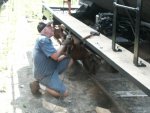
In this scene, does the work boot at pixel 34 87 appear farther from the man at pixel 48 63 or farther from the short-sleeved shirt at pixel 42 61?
the short-sleeved shirt at pixel 42 61

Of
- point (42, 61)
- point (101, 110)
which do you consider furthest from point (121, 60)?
point (42, 61)

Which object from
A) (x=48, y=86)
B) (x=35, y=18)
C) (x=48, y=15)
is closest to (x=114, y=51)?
(x=48, y=86)

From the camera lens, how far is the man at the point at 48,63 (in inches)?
256

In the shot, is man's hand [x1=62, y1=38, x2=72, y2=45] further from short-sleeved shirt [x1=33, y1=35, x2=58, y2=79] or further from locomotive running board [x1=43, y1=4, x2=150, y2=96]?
locomotive running board [x1=43, y1=4, x2=150, y2=96]

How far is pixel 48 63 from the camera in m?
6.70

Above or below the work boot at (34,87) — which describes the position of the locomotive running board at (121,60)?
above

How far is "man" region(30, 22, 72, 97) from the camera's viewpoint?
21.3 ft

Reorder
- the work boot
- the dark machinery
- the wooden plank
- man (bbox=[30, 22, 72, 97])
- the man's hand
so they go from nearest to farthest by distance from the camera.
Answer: the dark machinery → the wooden plank → man (bbox=[30, 22, 72, 97]) → the work boot → the man's hand

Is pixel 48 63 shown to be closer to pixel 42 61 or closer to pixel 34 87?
pixel 42 61

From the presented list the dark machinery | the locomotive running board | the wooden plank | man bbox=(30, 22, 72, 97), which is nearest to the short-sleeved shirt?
man bbox=(30, 22, 72, 97)

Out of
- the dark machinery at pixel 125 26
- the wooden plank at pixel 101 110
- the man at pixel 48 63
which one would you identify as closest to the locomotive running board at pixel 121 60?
the dark machinery at pixel 125 26

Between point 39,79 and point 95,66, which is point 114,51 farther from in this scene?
point 95,66

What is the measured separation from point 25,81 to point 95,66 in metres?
1.36

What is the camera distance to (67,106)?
20.4ft
